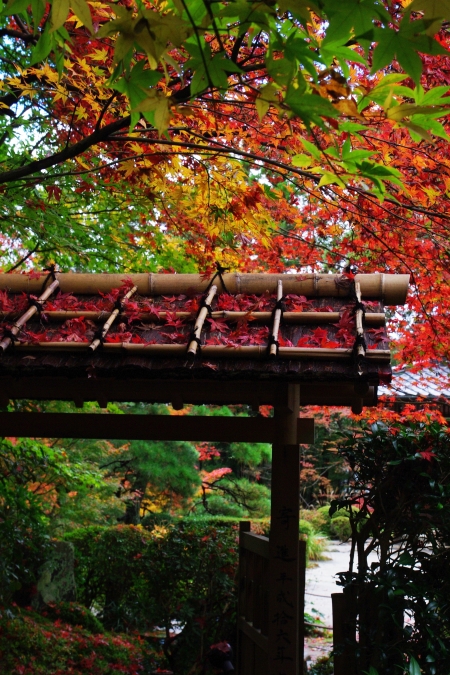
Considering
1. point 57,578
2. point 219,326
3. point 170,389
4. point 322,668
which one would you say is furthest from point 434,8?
point 57,578

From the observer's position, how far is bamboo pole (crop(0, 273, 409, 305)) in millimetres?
3572

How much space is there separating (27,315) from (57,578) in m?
6.46

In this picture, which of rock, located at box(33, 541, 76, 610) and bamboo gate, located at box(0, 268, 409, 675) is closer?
bamboo gate, located at box(0, 268, 409, 675)

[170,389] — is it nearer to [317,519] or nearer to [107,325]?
[107,325]

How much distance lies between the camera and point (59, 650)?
6.64m

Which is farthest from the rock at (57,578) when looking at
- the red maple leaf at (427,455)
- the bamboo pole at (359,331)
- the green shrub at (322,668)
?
the bamboo pole at (359,331)

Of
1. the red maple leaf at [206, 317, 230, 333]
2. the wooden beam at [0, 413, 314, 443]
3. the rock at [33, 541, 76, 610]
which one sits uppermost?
the red maple leaf at [206, 317, 230, 333]

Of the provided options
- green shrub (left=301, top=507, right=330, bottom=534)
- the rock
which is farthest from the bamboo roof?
green shrub (left=301, top=507, right=330, bottom=534)

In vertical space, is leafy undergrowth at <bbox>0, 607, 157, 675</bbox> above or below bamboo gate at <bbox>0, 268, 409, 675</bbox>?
below

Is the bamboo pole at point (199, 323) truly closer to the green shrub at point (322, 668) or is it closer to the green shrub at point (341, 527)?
the green shrub at point (322, 668)

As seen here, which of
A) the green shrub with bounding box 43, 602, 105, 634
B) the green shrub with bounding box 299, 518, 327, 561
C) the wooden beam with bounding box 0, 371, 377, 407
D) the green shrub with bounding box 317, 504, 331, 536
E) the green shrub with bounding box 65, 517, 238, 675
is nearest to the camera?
the wooden beam with bounding box 0, 371, 377, 407

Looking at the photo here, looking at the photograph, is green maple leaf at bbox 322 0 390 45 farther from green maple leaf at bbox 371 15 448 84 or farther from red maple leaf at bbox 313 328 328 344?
red maple leaf at bbox 313 328 328 344

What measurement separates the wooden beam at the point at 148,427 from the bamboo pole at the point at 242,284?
0.80m

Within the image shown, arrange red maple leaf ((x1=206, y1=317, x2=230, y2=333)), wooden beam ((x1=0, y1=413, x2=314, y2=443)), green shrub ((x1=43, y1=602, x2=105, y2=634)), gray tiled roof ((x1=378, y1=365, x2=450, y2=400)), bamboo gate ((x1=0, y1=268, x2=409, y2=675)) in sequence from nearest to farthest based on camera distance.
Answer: bamboo gate ((x1=0, y1=268, x2=409, y2=675))
red maple leaf ((x1=206, y1=317, x2=230, y2=333))
wooden beam ((x1=0, y1=413, x2=314, y2=443))
green shrub ((x1=43, y1=602, x2=105, y2=634))
gray tiled roof ((x1=378, y1=365, x2=450, y2=400))
